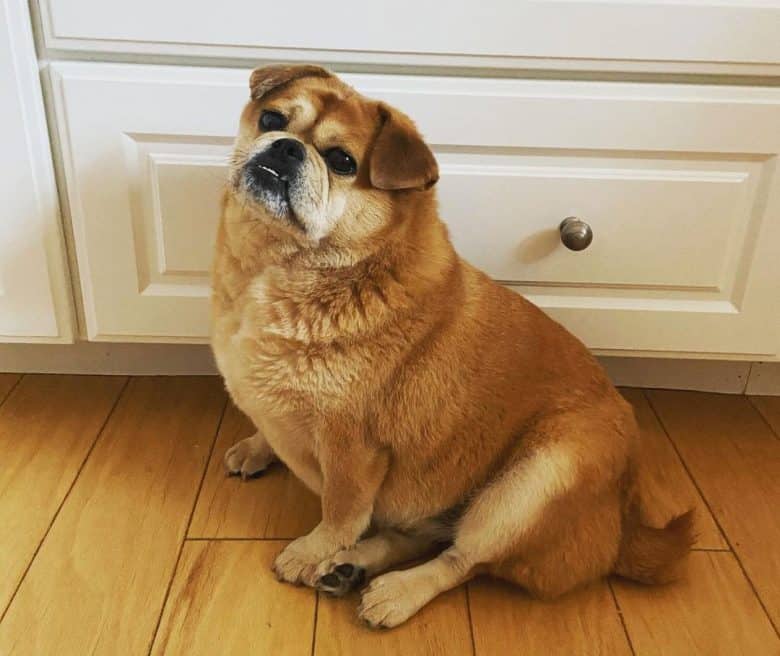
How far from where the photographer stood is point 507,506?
0.99 m

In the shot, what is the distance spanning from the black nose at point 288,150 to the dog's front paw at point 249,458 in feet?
1.78

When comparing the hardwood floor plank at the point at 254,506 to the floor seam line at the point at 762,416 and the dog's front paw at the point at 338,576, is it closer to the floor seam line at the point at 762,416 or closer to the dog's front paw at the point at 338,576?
the dog's front paw at the point at 338,576

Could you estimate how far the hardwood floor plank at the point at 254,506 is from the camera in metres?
1.15

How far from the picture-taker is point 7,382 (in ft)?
4.74

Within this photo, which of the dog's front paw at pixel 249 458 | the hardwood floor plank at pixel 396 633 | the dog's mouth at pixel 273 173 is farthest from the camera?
the dog's front paw at pixel 249 458

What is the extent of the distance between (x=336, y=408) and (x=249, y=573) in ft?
0.95

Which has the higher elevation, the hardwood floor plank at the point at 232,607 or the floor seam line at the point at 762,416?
the hardwood floor plank at the point at 232,607

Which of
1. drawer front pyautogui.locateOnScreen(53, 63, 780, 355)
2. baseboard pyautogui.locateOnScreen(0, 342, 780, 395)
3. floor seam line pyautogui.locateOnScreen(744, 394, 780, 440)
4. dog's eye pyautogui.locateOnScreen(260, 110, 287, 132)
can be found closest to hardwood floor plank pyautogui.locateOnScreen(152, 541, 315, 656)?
drawer front pyautogui.locateOnScreen(53, 63, 780, 355)

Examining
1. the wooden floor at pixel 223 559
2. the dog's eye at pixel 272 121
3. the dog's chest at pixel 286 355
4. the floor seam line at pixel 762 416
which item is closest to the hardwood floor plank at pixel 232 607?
the wooden floor at pixel 223 559

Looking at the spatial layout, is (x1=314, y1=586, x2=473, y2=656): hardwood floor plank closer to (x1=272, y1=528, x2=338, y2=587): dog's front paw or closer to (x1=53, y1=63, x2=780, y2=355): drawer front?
(x1=272, y1=528, x2=338, y2=587): dog's front paw

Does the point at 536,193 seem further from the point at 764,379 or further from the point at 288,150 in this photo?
the point at 764,379

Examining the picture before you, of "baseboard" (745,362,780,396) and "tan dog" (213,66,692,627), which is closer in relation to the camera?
"tan dog" (213,66,692,627)

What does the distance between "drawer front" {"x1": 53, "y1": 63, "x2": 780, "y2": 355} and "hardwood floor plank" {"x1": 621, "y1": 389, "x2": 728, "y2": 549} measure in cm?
21

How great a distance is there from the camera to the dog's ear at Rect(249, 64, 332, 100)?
0.93 metres
